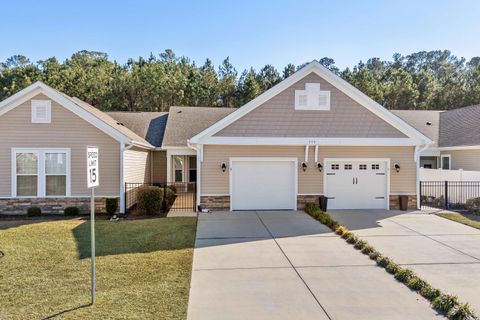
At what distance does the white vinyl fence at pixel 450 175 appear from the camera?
51.9ft

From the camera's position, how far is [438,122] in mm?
23891

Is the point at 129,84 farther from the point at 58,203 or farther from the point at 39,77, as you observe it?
the point at 58,203

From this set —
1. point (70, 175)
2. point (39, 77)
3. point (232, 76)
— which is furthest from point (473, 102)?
point (39, 77)

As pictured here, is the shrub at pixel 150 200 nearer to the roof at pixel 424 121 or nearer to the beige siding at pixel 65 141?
the beige siding at pixel 65 141

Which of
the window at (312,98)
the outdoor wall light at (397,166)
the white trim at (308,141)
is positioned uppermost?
the window at (312,98)

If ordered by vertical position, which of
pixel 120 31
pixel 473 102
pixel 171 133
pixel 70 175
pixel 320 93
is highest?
pixel 120 31

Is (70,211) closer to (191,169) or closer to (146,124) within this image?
(191,169)

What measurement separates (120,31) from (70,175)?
1551 cm

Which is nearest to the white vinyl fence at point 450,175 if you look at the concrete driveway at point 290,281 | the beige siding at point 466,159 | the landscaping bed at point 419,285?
the beige siding at point 466,159

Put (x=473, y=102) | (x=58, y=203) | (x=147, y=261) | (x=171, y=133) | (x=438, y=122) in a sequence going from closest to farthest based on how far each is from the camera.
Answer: (x=147, y=261), (x=58, y=203), (x=171, y=133), (x=438, y=122), (x=473, y=102)

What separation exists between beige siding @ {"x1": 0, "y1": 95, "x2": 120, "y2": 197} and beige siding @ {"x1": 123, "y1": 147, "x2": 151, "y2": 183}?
0.66m

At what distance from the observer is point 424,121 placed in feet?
78.6

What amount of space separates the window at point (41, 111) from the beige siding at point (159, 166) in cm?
737

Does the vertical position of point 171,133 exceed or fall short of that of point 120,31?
it falls short
